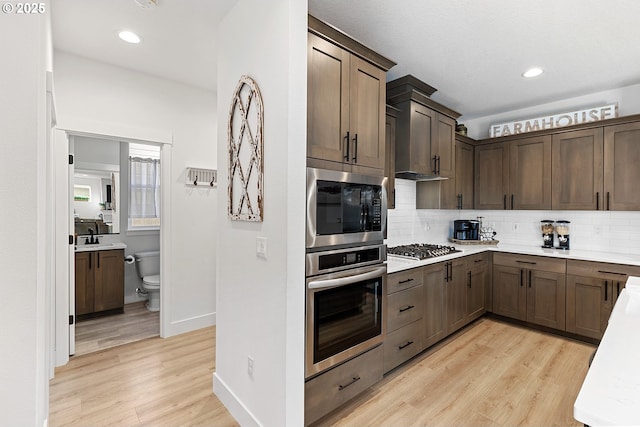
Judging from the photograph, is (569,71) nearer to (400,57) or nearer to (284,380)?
(400,57)

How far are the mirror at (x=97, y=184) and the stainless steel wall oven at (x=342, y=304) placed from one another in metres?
3.87

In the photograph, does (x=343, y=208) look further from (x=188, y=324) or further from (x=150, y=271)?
(x=150, y=271)

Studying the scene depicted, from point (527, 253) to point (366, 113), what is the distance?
269cm

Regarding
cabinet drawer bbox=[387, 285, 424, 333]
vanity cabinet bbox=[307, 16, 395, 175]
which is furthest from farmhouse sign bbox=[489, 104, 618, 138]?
cabinet drawer bbox=[387, 285, 424, 333]

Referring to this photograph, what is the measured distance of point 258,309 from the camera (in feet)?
5.93

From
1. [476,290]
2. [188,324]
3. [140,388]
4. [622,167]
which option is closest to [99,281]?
[188,324]

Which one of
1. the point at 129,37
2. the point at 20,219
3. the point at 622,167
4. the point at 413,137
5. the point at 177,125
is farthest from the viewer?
the point at 177,125

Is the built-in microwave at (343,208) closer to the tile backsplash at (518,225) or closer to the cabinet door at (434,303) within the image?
the cabinet door at (434,303)

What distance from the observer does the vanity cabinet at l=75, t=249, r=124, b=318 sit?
3617 mm

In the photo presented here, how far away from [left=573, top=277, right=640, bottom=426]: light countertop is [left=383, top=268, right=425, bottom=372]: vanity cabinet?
1400mm

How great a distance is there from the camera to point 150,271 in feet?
14.6

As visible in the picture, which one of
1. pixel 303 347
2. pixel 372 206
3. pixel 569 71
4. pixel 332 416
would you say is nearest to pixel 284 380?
pixel 303 347

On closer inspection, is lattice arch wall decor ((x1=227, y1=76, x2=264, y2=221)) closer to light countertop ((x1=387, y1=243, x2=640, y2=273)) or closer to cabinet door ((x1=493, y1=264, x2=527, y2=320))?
light countertop ((x1=387, y1=243, x2=640, y2=273))

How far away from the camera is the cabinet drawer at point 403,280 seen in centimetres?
239
